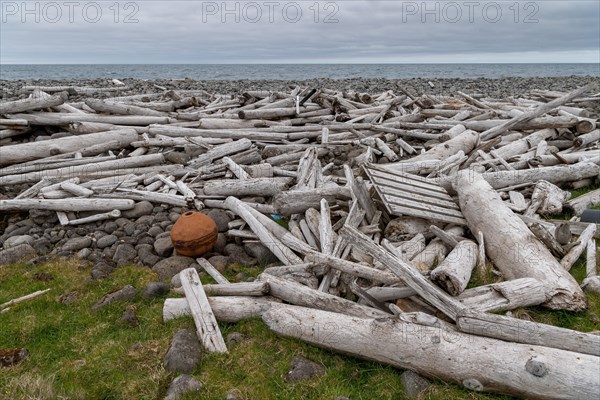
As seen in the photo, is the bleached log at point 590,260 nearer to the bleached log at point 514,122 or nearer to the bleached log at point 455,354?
the bleached log at point 455,354

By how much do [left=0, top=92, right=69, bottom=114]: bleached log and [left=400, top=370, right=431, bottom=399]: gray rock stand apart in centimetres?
1219

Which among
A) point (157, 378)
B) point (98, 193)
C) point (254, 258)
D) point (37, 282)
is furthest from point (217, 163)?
point (157, 378)

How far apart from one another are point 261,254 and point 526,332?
4.25m

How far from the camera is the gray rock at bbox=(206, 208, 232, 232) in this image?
27.7 ft

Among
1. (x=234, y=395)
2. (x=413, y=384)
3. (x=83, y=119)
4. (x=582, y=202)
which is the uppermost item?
(x=83, y=119)

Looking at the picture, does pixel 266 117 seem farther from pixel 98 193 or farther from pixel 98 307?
pixel 98 307

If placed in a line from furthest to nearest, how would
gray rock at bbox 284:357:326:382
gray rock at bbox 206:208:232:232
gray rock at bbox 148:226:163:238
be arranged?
gray rock at bbox 206:208:232:232 → gray rock at bbox 148:226:163:238 → gray rock at bbox 284:357:326:382

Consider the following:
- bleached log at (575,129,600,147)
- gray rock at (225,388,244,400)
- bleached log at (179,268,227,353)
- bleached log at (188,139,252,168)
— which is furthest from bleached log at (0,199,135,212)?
bleached log at (575,129,600,147)

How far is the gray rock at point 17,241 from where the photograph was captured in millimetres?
8117

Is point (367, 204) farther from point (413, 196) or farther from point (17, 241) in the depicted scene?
point (17, 241)

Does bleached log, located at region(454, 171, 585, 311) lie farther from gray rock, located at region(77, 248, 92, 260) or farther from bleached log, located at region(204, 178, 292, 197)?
gray rock, located at region(77, 248, 92, 260)

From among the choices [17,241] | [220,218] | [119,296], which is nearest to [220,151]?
[220,218]

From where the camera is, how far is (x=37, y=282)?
7.04 meters

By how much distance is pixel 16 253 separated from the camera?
25.6 feet
